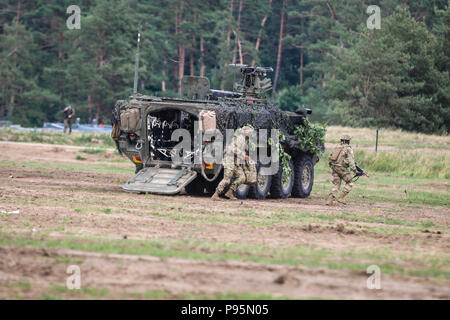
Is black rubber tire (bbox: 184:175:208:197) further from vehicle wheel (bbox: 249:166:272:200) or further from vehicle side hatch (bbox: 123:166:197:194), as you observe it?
vehicle wheel (bbox: 249:166:272:200)

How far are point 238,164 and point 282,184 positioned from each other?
10.6 ft

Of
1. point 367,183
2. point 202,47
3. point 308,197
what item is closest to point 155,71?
point 202,47

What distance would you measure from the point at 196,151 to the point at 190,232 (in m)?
6.22

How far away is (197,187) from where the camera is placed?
20.5 meters

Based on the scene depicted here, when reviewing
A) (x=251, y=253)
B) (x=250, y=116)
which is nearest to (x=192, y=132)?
(x=250, y=116)

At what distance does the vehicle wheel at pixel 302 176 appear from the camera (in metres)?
22.4

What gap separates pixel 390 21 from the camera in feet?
198

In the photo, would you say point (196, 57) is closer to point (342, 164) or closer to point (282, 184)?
point (282, 184)

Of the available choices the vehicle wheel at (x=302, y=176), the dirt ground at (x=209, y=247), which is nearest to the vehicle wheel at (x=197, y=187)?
the dirt ground at (x=209, y=247)

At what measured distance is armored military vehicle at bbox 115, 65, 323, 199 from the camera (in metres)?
18.6

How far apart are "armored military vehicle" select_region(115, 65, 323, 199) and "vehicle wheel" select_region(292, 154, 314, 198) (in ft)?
1.45

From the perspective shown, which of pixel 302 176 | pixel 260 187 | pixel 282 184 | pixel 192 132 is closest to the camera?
pixel 192 132

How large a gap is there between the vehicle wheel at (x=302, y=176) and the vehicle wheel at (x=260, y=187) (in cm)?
184
